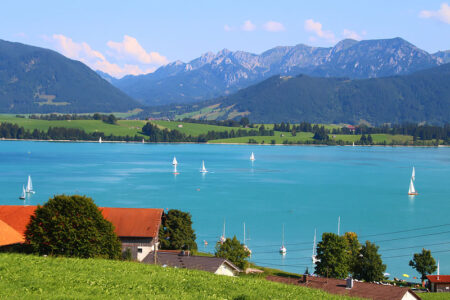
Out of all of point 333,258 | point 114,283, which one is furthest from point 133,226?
point 114,283

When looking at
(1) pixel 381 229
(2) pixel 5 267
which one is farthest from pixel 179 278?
(1) pixel 381 229

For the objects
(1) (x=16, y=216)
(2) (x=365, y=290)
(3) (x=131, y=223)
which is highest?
(1) (x=16, y=216)

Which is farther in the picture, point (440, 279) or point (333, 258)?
point (333, 258)

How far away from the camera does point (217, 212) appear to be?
228ft

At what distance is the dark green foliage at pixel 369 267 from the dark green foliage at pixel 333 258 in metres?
0.72

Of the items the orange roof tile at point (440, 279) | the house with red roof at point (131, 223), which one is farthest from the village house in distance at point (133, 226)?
the orange roof tile at point (440, 279)

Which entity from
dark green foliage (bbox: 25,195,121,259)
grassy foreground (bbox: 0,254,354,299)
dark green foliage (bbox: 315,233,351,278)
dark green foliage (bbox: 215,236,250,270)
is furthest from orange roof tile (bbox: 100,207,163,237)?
grassy foreground (bbox: 0,254,354,299)

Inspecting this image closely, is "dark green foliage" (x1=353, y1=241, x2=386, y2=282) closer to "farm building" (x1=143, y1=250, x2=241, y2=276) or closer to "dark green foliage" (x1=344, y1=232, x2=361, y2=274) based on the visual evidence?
"dark green foliage" (x1=344, y1=232, x2=361, y2=274)

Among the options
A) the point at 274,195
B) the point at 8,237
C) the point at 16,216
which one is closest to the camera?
the point at 8,237

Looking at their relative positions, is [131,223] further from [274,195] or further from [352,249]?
[274,195]

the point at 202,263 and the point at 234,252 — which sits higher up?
the point at 202,263

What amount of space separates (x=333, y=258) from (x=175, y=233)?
10.6m

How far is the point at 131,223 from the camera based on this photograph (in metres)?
33.6

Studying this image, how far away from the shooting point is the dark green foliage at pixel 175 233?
3672cm
